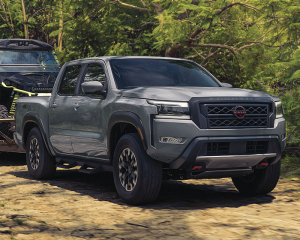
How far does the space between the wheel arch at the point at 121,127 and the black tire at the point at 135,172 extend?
0.55ft

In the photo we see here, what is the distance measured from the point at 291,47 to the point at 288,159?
223 centimetres

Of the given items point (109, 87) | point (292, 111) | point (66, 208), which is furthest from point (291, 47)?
point (66, 208)

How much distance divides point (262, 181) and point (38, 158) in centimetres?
384

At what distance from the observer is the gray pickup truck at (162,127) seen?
231 inches

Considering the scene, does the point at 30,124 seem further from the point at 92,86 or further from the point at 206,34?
the point at 206,34

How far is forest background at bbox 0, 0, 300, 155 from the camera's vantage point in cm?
1035

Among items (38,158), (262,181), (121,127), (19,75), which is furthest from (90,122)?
(19,75)

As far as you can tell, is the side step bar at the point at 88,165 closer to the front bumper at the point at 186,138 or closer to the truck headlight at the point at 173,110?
the front bumper at the point at 186,138

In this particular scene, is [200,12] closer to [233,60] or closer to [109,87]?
[233,60]

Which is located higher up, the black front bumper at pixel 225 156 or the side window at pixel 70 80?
the side window at pixel 70 80

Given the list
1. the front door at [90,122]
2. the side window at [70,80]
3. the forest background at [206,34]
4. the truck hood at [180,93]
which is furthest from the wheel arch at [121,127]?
the forest background at [206,34]

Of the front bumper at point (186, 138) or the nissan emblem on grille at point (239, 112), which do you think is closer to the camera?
the front bumper at point (186, 138)

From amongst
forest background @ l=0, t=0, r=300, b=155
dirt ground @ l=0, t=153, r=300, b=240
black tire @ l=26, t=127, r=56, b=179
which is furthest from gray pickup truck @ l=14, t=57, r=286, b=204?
forest background @ l=0, t=0, r=300, b=155

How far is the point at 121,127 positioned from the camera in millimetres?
6680
